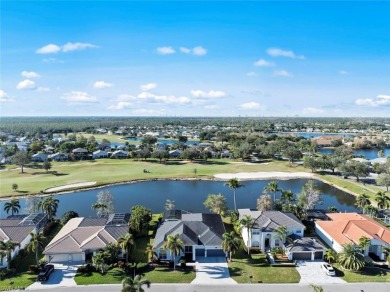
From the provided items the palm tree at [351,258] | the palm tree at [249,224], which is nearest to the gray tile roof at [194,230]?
the palm tree at [249,224]

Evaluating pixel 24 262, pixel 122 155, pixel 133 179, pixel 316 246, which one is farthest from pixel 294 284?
pixel 122 155

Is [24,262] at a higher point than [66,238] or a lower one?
lower

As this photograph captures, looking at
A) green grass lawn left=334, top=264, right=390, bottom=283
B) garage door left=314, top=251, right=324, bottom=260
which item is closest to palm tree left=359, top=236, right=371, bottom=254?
green grass lawn left=334, top=264, right=390, bottom=283

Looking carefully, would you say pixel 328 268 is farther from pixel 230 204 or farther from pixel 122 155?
pixel 122 155

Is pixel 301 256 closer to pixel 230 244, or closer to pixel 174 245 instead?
pixel 230 244

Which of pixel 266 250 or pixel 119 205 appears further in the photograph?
pixel 119 205
